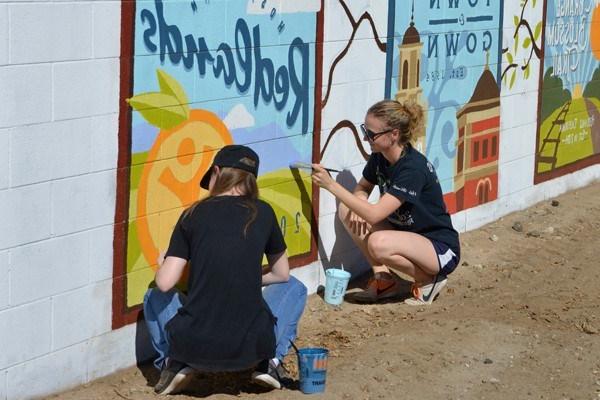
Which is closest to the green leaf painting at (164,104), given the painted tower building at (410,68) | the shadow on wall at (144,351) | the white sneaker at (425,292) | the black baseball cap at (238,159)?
the black baseball cap at (238,159)

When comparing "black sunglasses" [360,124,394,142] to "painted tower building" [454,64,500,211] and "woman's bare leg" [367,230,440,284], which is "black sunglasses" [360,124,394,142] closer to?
"woman's bare leg" [367,230,440,284]

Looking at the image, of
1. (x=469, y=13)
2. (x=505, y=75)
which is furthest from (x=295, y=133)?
(x=505, y=75)

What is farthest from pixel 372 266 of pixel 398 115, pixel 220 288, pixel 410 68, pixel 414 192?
pixel 220 288

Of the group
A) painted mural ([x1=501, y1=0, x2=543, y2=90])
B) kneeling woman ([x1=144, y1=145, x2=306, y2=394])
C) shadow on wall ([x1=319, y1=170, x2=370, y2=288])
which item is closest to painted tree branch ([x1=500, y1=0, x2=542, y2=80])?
painted mural ([x1=501, y1=0, x2=543, y2=90])

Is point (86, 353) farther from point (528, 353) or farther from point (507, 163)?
point (507, 163)

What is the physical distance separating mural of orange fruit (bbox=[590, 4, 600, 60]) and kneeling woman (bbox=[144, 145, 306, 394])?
601 centimetres

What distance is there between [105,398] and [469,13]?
4.34 metres

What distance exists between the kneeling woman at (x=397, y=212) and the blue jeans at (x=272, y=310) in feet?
3.47

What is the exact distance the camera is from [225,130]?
618 cm

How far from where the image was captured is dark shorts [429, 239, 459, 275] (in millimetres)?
7027

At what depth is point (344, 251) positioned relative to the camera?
746 cm

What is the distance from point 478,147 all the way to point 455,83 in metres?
0.62

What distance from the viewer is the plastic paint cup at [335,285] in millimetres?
6949

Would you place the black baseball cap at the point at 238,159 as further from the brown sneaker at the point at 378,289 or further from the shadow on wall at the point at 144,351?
the brown sneaker at the point at 378,289
